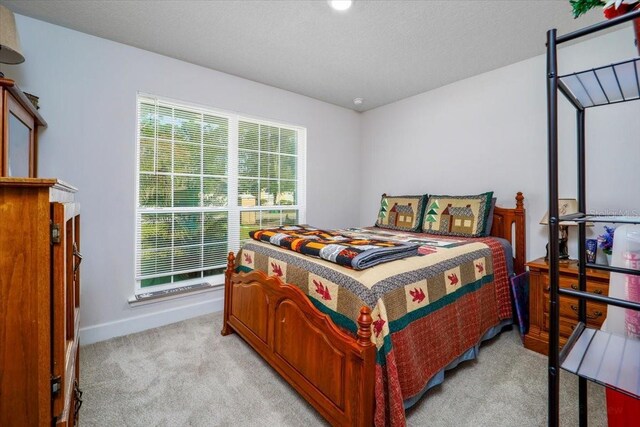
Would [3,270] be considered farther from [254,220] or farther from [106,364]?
[254,220]

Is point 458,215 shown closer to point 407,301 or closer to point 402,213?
point 402,213

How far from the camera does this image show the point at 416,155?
11.8 feet

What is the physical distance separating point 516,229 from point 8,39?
384 cm

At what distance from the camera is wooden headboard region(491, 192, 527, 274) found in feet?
8.86

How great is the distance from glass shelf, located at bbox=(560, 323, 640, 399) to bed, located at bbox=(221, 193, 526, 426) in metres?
0.64

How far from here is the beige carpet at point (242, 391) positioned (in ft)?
5.03

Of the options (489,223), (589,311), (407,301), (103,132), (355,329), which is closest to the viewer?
(355,329)

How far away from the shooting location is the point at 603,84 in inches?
37.1

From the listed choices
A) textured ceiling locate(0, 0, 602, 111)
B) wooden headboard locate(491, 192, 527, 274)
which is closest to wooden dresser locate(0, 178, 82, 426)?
textured ceiling locate(0, 0, 602, 111)

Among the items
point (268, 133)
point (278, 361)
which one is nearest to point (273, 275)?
point (278, 361)

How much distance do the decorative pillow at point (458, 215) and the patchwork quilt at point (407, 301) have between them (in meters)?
0.47

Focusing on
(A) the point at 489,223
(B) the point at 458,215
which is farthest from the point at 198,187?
(A) the point at 489,223

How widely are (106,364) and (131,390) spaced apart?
0.43m

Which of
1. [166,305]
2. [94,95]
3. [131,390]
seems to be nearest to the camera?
[131,390]
